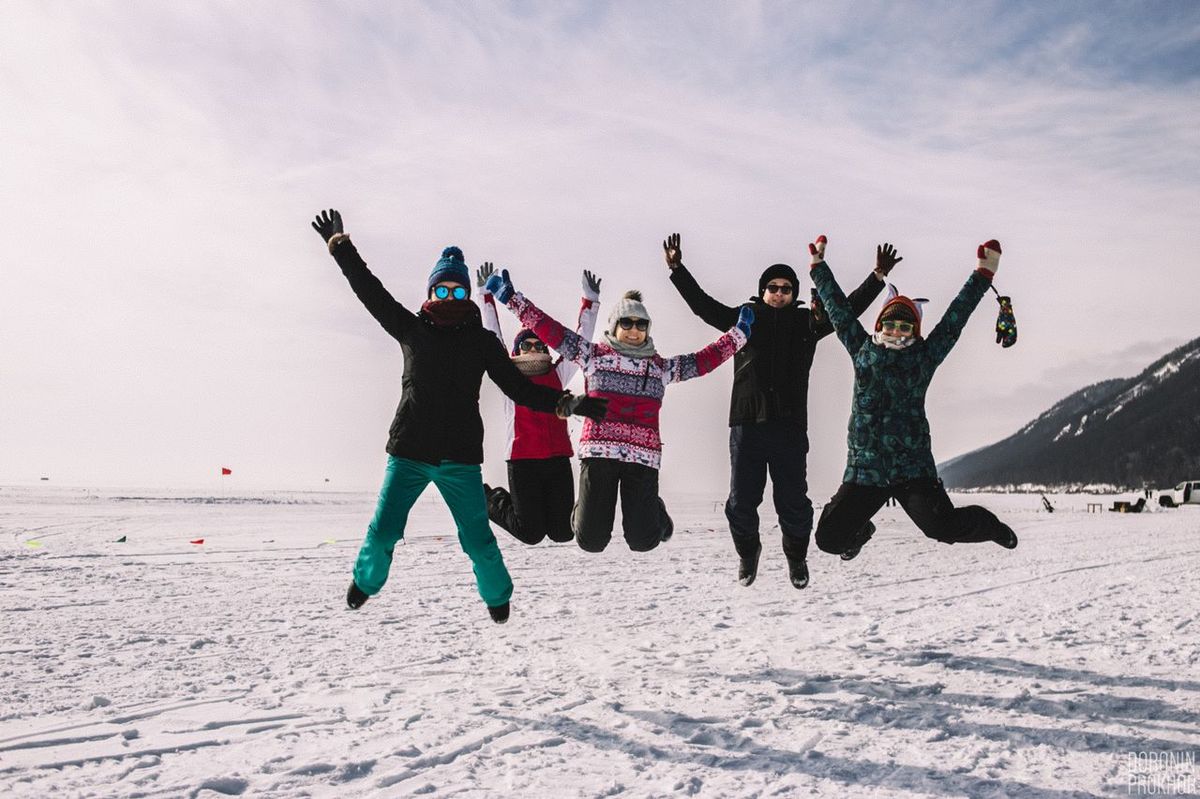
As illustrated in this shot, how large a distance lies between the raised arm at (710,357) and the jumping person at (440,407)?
1364 millimetres

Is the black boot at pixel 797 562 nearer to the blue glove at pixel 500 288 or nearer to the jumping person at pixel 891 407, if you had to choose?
the jumping person at pixel 891 407

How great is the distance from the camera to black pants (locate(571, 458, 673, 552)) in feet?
18.4

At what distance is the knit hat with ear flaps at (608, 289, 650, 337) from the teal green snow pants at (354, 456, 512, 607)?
169cm

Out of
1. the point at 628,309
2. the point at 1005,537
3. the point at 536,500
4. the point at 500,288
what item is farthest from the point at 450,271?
the point at 1005,537

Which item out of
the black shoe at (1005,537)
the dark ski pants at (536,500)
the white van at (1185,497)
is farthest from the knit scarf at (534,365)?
the white van at (1185,497)

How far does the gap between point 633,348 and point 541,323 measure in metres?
0.72

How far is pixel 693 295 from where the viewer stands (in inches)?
239

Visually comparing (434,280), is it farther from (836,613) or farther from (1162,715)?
(836,613)

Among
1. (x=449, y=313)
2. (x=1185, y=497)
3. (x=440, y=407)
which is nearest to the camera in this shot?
(x=440, y=407)

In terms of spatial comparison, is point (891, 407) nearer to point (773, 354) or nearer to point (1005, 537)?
point (773, 354)

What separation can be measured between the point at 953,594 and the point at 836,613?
8.00 feet

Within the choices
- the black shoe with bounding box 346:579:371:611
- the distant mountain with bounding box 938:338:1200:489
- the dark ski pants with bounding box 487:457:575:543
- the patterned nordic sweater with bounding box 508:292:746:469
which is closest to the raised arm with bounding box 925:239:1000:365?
the patterned nordic sweater with bounding box 508:292:746:469

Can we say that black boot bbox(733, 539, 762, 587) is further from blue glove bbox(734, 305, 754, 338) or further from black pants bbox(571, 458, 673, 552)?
blue glove bbox(734, 305, 754, 338)

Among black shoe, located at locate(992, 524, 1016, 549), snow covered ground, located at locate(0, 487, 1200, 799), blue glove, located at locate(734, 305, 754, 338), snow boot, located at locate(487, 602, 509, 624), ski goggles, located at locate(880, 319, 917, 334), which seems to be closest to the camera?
snow covered ground, located at locate(0, 487, 1200, 799)
